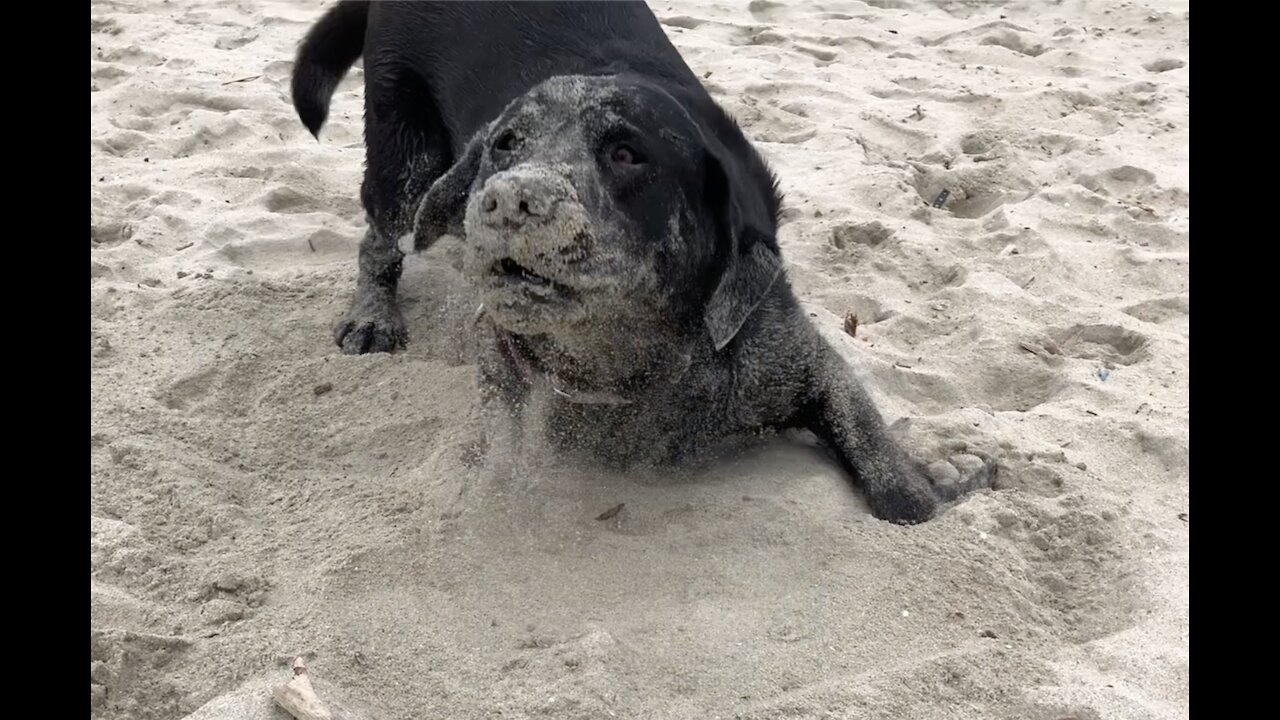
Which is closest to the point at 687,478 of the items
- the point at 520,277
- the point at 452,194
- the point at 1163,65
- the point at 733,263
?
the point at 733,263

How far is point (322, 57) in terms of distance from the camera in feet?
17.3

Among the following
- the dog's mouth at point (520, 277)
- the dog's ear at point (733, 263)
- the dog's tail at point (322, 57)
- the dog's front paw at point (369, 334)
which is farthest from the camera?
the dog's tail at point (322, 57)

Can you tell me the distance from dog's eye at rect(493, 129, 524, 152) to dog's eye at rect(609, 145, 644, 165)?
0.25 meters

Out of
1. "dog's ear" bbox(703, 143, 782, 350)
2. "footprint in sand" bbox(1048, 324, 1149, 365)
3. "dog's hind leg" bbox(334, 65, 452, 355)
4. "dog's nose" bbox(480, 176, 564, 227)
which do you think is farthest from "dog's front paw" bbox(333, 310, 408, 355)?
"footprint in sand" bbox(1048, 324, 1149, 365)

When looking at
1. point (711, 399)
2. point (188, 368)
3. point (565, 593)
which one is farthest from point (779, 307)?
point (188, 368)

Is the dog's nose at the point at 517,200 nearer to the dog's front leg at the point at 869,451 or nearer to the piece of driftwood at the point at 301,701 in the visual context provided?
the piece of driftwood at the point at 301,701

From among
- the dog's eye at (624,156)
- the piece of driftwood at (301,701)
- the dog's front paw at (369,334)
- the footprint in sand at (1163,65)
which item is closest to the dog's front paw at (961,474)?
the dog's eye at (624,156)

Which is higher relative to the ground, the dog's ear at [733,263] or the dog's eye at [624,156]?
the dog's eye at [624,156]

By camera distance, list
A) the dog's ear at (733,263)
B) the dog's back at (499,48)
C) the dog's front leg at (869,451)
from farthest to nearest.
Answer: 1. the dog's back at (499,48)
2. the dog's front leg at (869,451)
3. the dog's ear at (733,263)

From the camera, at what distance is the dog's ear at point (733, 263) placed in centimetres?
327

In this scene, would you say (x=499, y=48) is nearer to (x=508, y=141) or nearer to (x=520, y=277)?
(x=508, y=141)

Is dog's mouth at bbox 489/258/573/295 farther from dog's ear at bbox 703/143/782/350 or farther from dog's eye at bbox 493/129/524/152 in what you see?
dog's ear at bbox 703/143/782/350

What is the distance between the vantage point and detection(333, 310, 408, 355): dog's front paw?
4508 mm

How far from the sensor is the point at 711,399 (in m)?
3.52
